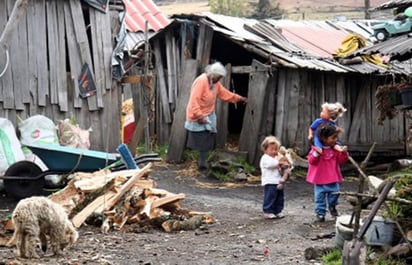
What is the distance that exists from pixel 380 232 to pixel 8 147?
21.7ft

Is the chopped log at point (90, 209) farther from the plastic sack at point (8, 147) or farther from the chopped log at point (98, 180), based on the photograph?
the plastic sack at point (8, 147)

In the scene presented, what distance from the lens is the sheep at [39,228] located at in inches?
330

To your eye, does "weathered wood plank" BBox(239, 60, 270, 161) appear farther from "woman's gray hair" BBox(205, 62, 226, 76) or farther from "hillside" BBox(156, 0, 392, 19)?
"hillside" BBox(156, 0, 392, 19)

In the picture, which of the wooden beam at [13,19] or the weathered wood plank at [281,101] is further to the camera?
the weathered wood plank at [281,101]

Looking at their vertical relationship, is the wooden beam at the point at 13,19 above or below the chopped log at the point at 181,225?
above

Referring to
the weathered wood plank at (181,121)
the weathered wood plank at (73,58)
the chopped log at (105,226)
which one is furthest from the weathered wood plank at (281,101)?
the chopped log at (105,226)

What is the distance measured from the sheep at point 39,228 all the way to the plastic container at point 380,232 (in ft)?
10.9

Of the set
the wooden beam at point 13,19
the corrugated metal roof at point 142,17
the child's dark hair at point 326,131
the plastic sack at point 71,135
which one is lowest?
the plastic sack at point 71,135

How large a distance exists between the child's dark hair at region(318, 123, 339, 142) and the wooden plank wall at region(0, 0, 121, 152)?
4803mm

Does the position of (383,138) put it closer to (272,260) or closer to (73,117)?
(73,117)

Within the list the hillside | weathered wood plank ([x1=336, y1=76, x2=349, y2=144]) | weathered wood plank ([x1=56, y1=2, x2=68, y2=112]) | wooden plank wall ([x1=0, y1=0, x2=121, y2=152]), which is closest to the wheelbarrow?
wooden plank wall ([x1=0, y1=0, x2=121, y2=152])

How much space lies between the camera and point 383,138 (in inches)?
679

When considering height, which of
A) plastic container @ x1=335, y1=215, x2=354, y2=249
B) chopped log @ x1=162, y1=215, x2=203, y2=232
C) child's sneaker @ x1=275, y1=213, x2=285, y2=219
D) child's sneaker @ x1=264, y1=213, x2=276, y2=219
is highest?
plastic container @ x1=335, y1=215, x2=354, y2=249

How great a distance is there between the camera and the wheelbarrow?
1166 centimetres
